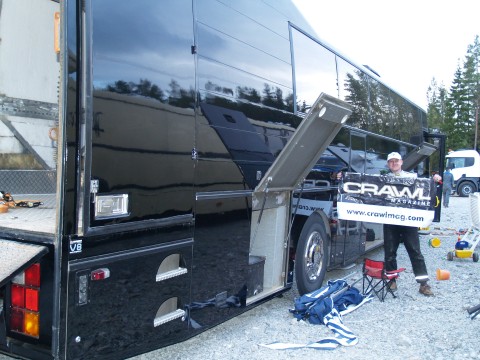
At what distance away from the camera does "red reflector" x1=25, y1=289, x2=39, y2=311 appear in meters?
2.77

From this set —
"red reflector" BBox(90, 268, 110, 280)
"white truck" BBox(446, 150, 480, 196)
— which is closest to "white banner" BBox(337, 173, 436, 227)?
"red reflector" BBox(90, 268, 110, 280)

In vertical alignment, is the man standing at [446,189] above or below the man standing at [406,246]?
above

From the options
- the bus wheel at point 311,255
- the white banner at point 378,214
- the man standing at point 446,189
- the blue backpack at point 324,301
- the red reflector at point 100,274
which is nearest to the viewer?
the red reflector at point 100,274

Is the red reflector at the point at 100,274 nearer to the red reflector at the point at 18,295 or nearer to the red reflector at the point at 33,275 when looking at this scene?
the red reflector at the point at 33,275

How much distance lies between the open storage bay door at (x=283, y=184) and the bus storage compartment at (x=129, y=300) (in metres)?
1.37

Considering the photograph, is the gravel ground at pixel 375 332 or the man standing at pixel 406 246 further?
the man standing at pixel 406 246

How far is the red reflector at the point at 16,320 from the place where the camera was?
9.39 feet

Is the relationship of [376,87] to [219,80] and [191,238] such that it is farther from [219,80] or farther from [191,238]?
[191,238]

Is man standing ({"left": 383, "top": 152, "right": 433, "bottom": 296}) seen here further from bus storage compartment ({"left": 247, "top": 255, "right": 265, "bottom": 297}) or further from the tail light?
the tail light

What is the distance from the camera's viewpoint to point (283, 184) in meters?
5.01

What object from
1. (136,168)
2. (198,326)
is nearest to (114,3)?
(136,168)

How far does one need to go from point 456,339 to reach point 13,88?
4.88 m

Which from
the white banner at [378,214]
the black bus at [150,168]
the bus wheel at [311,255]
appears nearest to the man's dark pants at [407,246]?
the white banner at [378,214]

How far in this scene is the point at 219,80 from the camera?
152 inches
